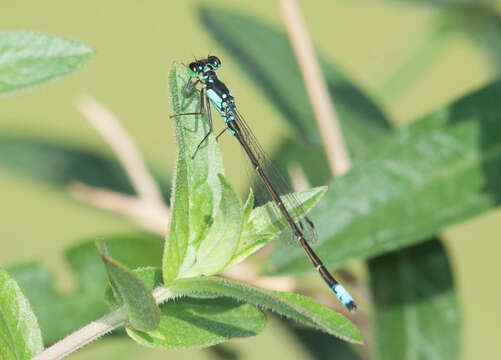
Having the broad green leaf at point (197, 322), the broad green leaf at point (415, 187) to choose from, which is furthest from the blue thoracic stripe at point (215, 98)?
the broad green leaf at point (197, 322)

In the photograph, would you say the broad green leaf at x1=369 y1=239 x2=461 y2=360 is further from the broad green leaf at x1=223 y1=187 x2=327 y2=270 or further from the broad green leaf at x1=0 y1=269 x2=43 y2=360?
the broad green leaf at x1=0 y1=269 x2=43 y2=360

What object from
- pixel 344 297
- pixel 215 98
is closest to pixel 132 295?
pixel 344 297

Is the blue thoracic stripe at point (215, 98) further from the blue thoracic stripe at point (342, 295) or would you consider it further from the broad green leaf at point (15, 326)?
the broad green leaf at point (15, 326)

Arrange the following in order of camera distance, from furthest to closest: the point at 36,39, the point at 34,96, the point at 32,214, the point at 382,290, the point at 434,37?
the point at 34,96, the point at 32,214, the point at 434,37, the point at 382,290, the point at 36,39

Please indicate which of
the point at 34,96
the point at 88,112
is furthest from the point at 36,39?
the point at 34,96

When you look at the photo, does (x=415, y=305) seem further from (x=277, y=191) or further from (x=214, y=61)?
(x=214, y=61)

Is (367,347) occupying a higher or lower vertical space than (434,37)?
lower

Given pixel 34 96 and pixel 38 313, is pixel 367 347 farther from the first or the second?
pixel 34 96
